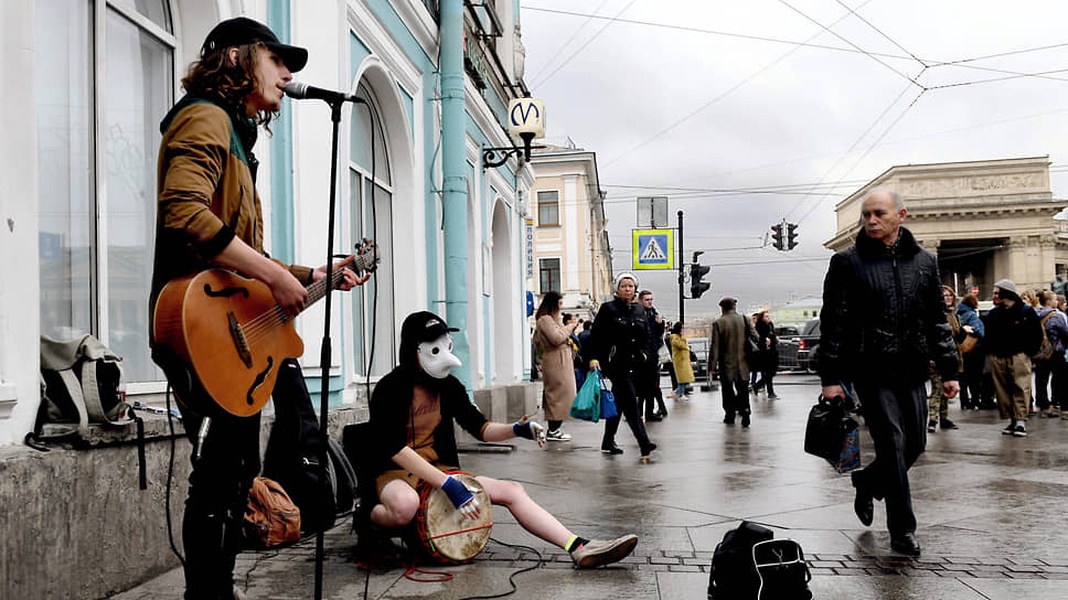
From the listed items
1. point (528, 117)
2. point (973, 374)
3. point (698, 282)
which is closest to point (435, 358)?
point (528, 117)

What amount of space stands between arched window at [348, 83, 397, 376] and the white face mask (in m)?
3.96

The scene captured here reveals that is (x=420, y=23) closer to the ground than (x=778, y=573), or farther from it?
farther from it

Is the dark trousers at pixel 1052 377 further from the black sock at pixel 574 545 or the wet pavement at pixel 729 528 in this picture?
the black sock at pixel 574 545

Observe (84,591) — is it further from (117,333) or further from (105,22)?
(105,22)

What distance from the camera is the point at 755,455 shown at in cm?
995

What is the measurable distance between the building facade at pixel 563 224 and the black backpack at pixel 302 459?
48693mm

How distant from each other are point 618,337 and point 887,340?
4.64 metres

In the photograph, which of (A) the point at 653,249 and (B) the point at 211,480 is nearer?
(B) the point at 211,480

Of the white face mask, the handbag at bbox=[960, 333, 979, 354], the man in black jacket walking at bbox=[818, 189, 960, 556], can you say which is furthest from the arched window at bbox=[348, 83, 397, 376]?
the handbag at bbox=[960, 333, 979, 354]

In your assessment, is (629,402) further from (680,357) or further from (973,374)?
(680,357)

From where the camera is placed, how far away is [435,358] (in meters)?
5.02

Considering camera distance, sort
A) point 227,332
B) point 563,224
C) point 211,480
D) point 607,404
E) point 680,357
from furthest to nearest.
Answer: point 563,224 < point 680,357 < point 607,404 < point 211,480 < point 227,332

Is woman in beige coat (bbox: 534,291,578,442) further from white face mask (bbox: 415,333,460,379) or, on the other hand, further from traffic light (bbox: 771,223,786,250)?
traffic light (bbox: 771,223,786,250)

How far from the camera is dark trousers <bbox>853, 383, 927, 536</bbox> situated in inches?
208
